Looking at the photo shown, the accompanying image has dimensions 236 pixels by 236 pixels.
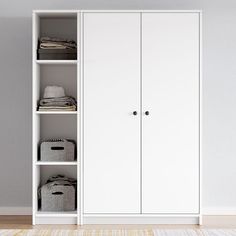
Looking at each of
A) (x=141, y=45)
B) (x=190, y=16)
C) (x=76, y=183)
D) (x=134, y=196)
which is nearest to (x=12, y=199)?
(x=76, y=183)

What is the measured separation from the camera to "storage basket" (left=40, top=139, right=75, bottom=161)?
4.29 meters

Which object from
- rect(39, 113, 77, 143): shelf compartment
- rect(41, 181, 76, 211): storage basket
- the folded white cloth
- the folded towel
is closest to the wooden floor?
rect(41, 181, 76, 211): storage basket

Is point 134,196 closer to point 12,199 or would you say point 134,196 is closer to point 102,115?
point 102,115

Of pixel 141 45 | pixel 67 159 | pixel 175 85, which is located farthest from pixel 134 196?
pixel 141 45

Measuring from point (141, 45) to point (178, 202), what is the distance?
127 centimetres

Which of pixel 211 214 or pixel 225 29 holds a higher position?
pixel 225 29

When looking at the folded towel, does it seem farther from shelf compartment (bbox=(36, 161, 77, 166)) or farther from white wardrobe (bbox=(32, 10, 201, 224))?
shelf compartment (bbox=(36, 161, 77, 166))

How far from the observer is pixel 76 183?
4426 mm

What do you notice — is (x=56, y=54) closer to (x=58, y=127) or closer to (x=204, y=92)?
(x=58, y=127)

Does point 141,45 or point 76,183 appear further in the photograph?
point 76,183

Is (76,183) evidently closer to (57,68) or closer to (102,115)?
(102,115)

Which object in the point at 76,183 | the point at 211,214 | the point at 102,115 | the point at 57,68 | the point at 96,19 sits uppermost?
the point at 96,19

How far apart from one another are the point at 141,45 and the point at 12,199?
1778mm

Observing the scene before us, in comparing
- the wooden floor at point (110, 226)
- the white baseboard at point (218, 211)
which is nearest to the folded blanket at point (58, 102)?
the wooden floor at point (110, 226)
